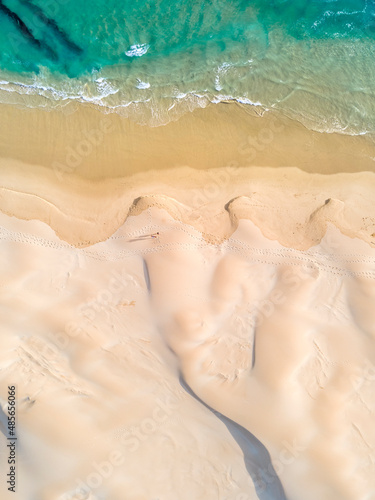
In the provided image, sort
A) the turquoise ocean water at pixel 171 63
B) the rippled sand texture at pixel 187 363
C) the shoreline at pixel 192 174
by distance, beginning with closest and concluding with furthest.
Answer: the rippled sand texture at pixel 187 363 < the shoreline at pixel 192 174 < the turquoise ocean water at pixel 171 63

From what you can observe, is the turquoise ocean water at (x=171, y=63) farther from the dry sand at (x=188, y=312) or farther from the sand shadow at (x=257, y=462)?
the sand shadow at (x=257, y=462)

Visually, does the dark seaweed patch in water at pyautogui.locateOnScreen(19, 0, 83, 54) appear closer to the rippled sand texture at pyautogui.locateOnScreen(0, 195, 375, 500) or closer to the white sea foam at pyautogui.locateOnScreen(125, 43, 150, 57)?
the white sea foam at pyautogui.locateOnScreen(125, 43, 150, 57)

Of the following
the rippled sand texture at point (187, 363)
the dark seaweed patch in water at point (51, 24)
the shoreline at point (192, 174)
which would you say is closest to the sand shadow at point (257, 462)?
the rippled sand texture at point (187, 363)

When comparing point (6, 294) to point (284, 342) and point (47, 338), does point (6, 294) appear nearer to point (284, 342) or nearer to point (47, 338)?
point (47, 338)

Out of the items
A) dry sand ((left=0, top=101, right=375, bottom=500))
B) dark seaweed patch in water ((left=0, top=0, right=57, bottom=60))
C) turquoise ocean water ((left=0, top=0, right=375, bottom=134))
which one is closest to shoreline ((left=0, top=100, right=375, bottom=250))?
dry sand ((left=0, top=101, right=375, bottom=500))

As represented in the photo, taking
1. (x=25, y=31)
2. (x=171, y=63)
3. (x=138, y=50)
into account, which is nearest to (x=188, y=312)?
(x=171, y=63)
